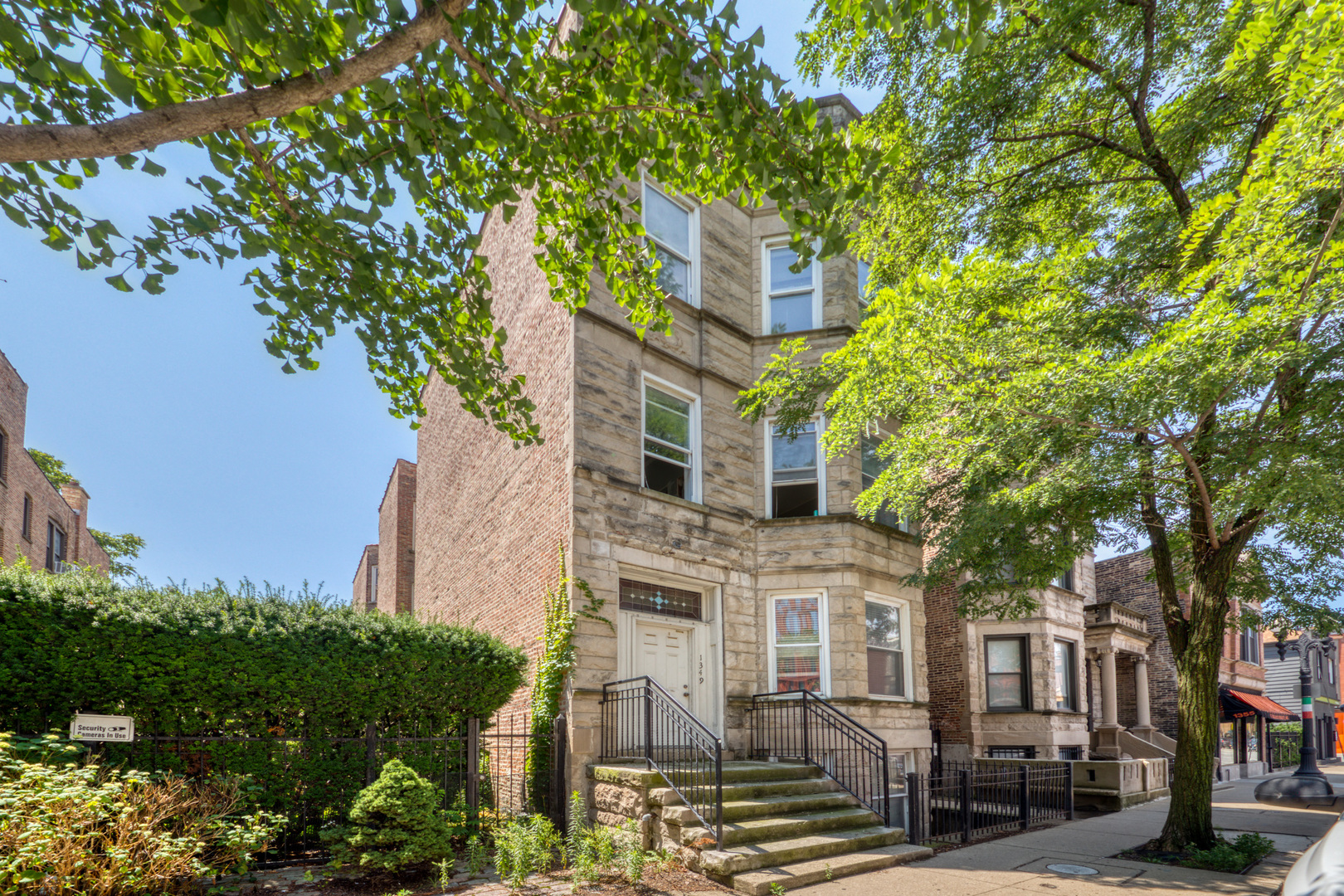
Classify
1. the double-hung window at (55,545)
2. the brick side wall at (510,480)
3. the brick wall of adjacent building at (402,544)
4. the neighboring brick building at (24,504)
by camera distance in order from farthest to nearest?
1. the double-hung window at (55,545)
2. the brick wall of adjacent building at (402,544)
3. the neighboring brick building at (24,504)
4. the brick side wall at (510,480)

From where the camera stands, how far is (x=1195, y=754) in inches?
372

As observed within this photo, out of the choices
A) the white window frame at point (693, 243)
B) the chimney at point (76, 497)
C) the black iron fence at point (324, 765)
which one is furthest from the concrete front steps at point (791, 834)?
the chimney at point (76, 497)

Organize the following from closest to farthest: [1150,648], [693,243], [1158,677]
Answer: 1. [693,243]
2. [1150,648]
3. [1158,677]

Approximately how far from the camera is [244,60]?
18.2ft

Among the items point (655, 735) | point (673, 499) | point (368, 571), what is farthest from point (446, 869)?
point (368, 571)

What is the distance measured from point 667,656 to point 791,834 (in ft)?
11.6

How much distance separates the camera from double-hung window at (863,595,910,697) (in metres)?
13.4

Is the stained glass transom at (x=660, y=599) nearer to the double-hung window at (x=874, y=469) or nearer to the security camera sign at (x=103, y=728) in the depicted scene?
the double-hung window at (x=874, y=469)

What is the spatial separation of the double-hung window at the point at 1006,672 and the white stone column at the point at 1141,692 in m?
7.19

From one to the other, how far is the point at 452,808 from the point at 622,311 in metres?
6.90

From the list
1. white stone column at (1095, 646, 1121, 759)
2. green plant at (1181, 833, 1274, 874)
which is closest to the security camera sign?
green plant at (1181, 833, 1274, 874)

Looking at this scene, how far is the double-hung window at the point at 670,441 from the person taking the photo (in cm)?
1238

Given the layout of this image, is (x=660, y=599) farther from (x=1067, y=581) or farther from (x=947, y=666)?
(x=1067, y=581)

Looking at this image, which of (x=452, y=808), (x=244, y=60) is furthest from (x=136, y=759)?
(x=244, y=60)
